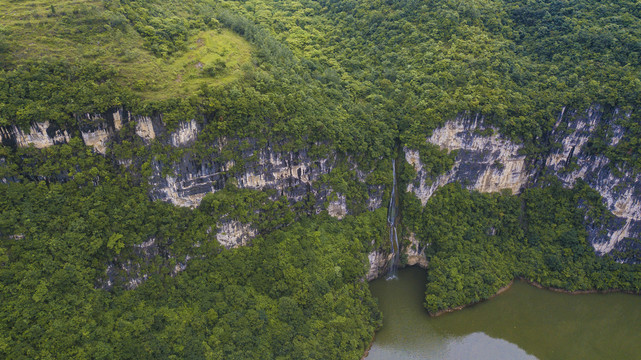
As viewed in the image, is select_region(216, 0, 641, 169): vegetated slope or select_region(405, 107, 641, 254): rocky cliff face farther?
select_region(216, 0, 641, 169): vegetated slope

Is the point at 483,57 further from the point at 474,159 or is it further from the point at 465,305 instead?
the point at 465,305

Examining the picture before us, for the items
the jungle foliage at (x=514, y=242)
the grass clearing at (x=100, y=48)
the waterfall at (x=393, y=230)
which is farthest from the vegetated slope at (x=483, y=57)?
the grass clearing at (x=100, y=48)

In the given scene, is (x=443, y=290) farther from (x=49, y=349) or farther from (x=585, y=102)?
(x=49, y=349)

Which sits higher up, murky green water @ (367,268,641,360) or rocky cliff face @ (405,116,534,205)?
rocky cliff face @ (405,116,534,205)

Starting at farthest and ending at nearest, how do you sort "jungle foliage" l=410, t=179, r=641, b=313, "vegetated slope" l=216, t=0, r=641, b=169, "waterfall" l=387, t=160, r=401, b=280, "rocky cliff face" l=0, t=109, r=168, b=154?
"waterfall" l=387, t=160, r=401, b=280 < "vegetated slope" l=216, t=0, r=641, b=169 < "jungle foliage" l=410, t=179, r=641, b=313 < "rocky cliff face" l=0, t=109, r=168, b=154

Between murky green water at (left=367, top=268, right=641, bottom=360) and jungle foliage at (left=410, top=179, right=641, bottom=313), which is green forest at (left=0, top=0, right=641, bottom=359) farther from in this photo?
murky green water at (left=367, top=268, right=641, bottom=360)

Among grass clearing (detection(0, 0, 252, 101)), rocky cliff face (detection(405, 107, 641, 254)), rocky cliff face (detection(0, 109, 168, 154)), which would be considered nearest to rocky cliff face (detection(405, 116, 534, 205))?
rocky cliff face (detection(405, 107, 641, 254))
